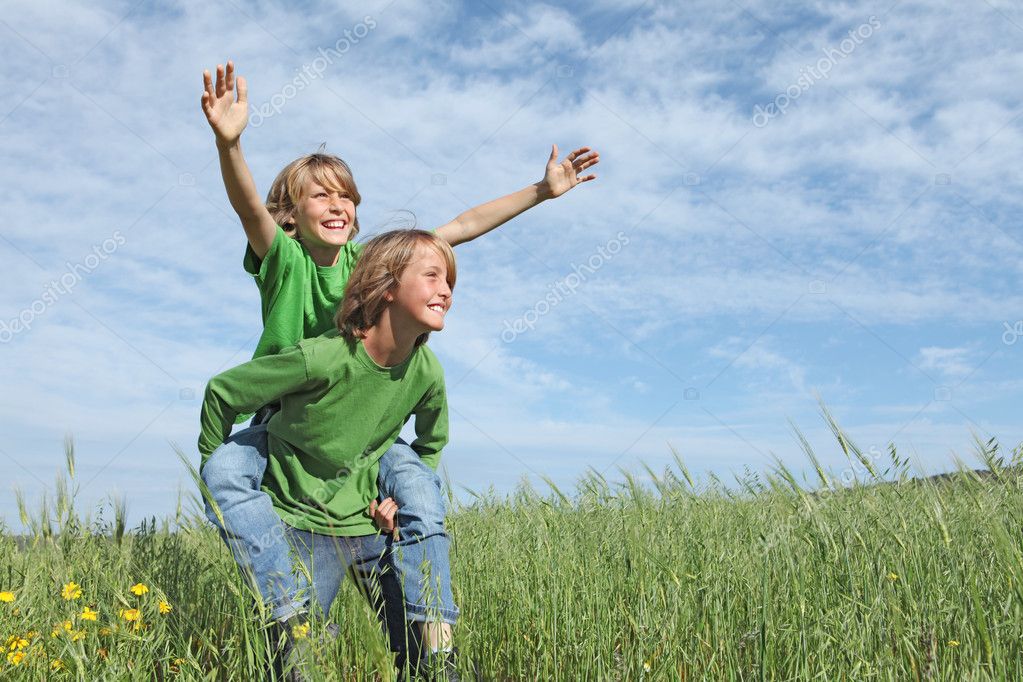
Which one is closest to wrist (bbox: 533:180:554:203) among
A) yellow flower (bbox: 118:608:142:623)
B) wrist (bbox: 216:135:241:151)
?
wrist (bbox: 216:135:241:151)

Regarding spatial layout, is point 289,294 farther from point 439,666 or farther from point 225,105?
point 439,666

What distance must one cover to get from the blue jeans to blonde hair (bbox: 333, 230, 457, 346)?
1.61 feet

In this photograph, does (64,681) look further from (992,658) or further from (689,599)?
(992,658)

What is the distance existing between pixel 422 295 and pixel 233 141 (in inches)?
32.8

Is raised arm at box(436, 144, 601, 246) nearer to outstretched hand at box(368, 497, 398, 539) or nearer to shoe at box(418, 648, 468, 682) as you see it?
outstretched hand at box(368, 497, 398, 539)

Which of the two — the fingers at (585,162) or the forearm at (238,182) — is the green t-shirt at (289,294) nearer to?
the forearm at (238,182)

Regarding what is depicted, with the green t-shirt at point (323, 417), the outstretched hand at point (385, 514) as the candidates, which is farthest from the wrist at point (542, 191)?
the outstretched hand at point (385, 514)

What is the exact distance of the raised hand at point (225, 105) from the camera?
108 inches

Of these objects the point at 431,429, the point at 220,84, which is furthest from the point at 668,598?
the point at 220,84

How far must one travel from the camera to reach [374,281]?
2711mm

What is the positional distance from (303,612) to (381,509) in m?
0.48

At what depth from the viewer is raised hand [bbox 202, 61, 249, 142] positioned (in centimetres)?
273

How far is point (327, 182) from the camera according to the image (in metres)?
3.19

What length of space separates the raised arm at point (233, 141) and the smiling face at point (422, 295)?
58 centimetres
